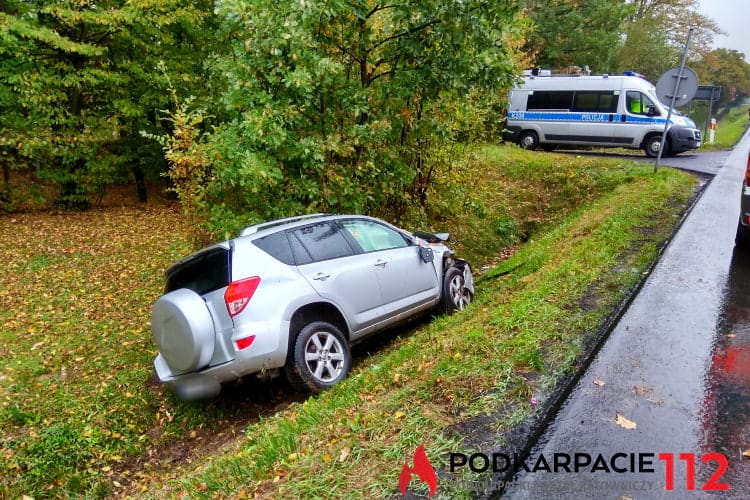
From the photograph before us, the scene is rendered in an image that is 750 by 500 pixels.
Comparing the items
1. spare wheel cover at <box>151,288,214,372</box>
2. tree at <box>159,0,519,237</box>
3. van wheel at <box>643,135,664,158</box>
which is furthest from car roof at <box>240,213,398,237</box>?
van wheel at <box>643,135,664,158</box>

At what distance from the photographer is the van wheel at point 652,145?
16.3 m

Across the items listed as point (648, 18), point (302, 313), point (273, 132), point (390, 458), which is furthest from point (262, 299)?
point (648, 18)

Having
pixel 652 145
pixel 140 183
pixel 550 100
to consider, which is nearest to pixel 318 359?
pixel 140 183

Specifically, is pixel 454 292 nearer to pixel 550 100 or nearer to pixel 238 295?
pixel 238 295

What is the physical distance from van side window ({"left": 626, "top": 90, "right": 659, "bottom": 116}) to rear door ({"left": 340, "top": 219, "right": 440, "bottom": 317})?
13.6 meters

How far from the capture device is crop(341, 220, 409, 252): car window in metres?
5.81

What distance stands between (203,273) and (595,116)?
53.3 ft

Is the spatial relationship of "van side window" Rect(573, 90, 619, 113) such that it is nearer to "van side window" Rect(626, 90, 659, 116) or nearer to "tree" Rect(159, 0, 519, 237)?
"van side window" Rect(626, 90, 659, 116)

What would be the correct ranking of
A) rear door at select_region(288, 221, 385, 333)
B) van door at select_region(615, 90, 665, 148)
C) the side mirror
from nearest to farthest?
rear door at select_region(288, 221, 385, 333) → the side mirror → van door at select_region(615, 90, 665, 148)

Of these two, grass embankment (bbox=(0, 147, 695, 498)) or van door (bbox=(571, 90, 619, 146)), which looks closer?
grass embankment (bbox=(0, 147, 695, 498))

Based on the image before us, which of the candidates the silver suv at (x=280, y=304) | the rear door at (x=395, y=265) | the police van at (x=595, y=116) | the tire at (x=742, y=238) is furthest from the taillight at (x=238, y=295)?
the police van at (x=595, y=116)

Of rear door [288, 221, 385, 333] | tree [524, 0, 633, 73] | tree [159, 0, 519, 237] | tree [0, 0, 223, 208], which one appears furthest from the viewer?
tree [524, 0, 633, 73]

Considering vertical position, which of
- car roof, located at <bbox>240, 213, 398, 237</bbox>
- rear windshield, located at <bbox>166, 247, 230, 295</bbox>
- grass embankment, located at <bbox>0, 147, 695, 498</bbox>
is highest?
car roof, located at <bbox>240, 213, 398, 237</bbox>

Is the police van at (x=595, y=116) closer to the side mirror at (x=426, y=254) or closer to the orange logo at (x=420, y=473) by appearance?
the side mirror at (x=426, y=254)
